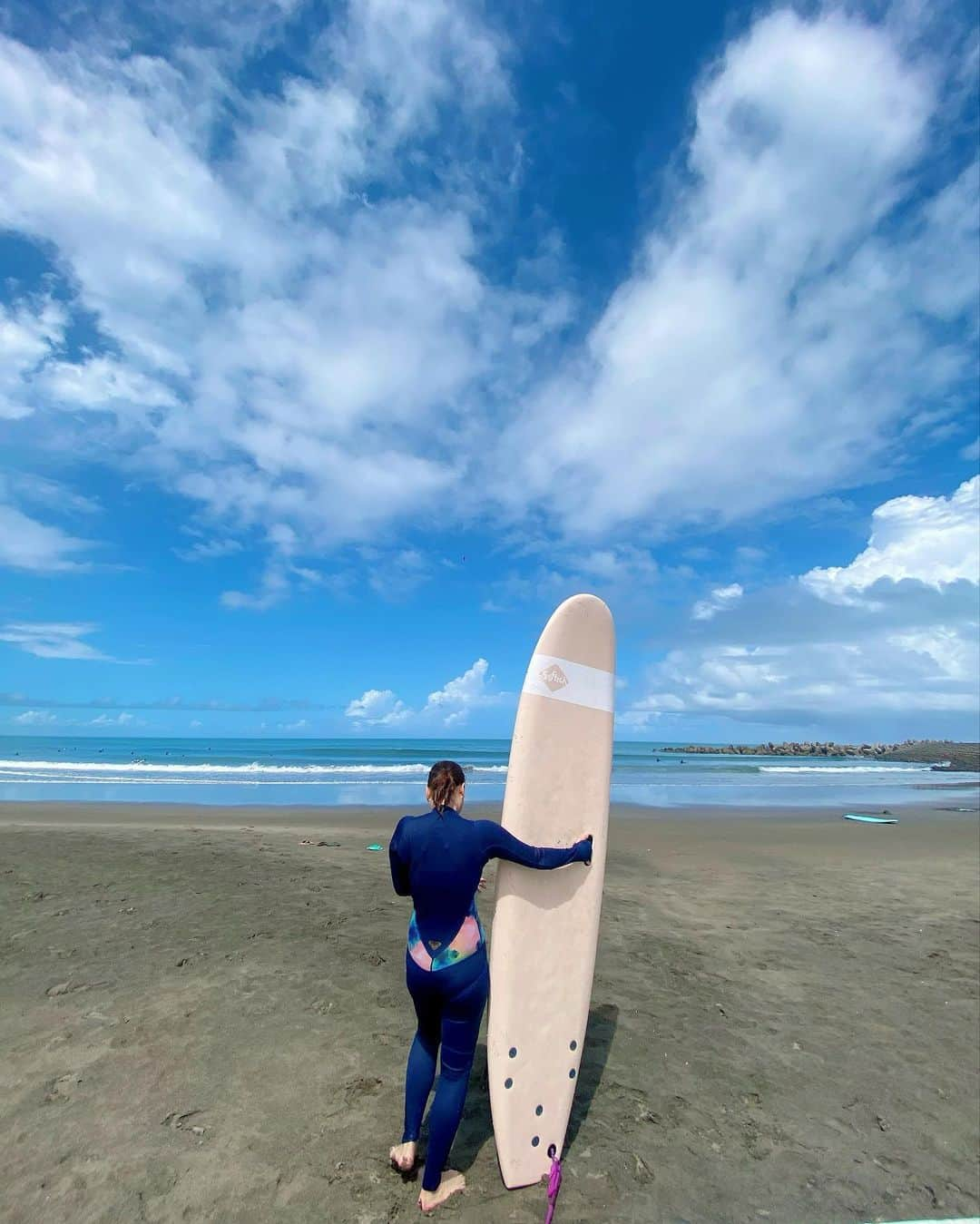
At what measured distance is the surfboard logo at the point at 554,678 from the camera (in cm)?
359

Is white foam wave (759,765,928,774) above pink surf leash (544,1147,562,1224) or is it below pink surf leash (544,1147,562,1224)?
above

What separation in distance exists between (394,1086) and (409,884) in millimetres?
1512

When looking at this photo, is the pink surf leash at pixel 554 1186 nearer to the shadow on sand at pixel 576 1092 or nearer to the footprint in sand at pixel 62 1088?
the shadow on sand at pixel 576 1092

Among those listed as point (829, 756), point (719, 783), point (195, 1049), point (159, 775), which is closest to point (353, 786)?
point (159, 775)

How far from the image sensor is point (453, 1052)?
104 inches

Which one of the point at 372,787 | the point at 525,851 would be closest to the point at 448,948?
the point at 525,851

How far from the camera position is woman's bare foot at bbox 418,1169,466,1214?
8.54 feet

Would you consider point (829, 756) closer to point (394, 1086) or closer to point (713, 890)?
point (713, 890)

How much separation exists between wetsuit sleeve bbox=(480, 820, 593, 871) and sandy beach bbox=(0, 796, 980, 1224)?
128cm

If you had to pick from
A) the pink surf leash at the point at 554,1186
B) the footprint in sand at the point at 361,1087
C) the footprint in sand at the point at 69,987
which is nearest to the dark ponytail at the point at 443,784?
the pink surf leash at the point at 554,1186

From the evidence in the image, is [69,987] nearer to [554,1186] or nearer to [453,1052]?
[453,1052]

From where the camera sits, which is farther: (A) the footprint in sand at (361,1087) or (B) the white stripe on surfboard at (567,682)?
(B) the white stripe on surfboard at (567,682)

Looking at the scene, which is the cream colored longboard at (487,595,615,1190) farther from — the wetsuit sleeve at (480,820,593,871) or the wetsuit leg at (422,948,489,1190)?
the wetsuit leg at (422,948,489,1190)

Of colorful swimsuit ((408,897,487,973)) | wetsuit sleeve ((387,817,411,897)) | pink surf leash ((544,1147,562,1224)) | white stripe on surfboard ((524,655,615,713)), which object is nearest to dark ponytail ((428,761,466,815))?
wetsuit sleeve ((387,817,411,897))
